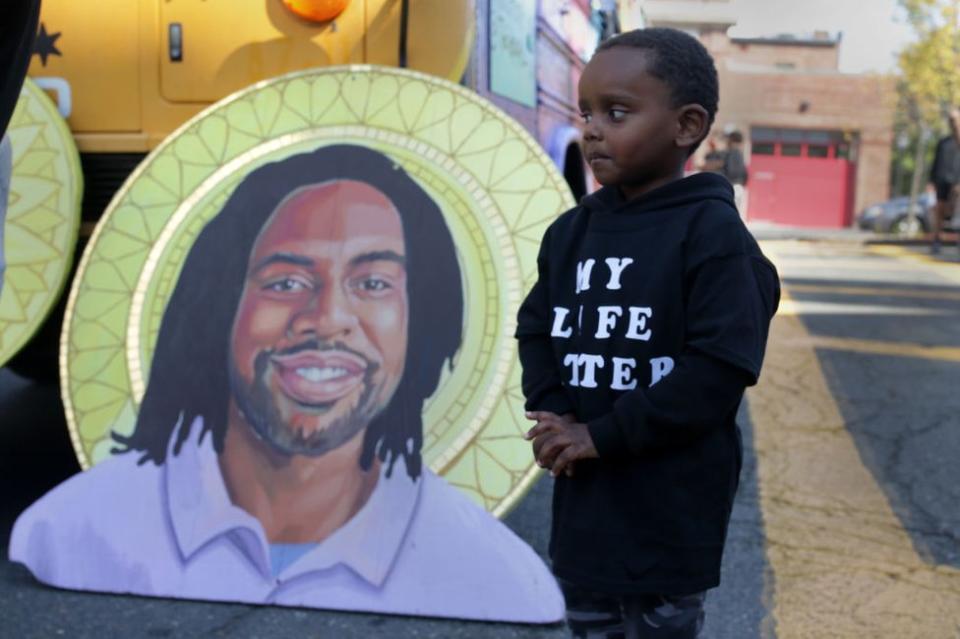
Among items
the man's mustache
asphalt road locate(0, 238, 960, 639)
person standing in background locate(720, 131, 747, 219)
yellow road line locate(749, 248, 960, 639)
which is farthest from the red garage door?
the man's mustache

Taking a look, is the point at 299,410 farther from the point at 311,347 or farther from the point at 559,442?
the point at 559,442

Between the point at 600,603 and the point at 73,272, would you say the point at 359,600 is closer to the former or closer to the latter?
the point at 600,603

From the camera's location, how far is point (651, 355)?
193cm

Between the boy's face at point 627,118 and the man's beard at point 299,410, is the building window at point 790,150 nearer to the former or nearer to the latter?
the man's beard at point 299,410

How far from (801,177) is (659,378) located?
42834 millimetres

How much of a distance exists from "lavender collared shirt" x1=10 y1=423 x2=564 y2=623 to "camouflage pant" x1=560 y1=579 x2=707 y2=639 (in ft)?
3.99

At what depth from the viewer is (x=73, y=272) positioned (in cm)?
440

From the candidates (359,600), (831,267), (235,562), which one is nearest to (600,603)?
(359,600)

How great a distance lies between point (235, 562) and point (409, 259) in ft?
3.26

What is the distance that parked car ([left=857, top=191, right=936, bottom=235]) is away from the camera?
2999 cm

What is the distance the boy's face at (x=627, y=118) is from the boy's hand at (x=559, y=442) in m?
0.37

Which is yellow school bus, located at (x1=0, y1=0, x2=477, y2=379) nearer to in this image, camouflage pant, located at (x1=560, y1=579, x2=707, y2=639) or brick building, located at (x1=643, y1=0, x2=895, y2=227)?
camouflage pant, located at (x1=560, y1=579, x2=707, y2=639)

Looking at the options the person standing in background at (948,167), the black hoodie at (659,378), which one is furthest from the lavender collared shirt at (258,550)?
the person standing in background at (948,167)

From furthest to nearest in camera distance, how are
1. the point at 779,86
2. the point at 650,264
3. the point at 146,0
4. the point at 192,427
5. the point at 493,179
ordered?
the point at 779,86 → the point at 146,0 → the point at 493,179 → the point at 192,427 → the point at 650,264
